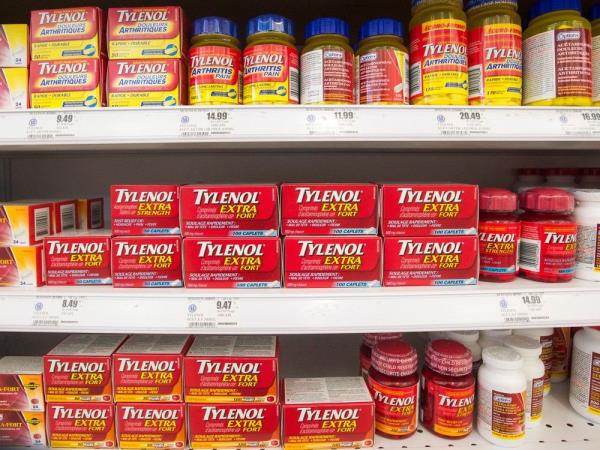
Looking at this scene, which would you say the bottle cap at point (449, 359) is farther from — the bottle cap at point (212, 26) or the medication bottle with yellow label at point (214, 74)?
the bottle cap at point (212, 26)

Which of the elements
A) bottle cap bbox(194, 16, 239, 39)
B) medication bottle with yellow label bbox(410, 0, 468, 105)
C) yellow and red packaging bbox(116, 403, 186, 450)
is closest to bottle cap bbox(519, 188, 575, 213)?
medication bottle with yellow label bbox(410, 0, 468, 105)

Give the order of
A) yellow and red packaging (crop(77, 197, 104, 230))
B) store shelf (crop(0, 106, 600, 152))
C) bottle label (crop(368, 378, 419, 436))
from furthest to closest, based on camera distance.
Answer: yellow and red packaging (crop(77, 197, 104, 230)) → bottle label (crop(368, 378, 419, 436)) → store shelf (crop(0, 106, 600, 152))

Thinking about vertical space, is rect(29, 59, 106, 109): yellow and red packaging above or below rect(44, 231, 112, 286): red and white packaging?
above

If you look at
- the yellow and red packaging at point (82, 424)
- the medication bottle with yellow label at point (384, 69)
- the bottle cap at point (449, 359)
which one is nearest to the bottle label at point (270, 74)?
the medication bottle with yellow label at point (384, 69)

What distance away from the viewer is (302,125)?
79cm

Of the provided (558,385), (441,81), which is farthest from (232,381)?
(558,385)

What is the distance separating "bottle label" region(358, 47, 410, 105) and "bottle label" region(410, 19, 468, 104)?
0.12 feet

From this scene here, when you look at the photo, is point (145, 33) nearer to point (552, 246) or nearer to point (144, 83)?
point (144, 83)

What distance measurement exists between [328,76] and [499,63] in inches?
13.8

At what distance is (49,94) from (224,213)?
1.50 ft

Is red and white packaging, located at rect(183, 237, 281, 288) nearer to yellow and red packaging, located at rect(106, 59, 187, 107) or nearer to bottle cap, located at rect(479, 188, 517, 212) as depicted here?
yellow and red packaging, located at rect(106, 59, 187, 107)

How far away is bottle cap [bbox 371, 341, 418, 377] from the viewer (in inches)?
35.1

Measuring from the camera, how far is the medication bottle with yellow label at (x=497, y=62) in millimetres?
820

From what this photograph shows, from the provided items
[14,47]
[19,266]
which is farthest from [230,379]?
[14,47]
